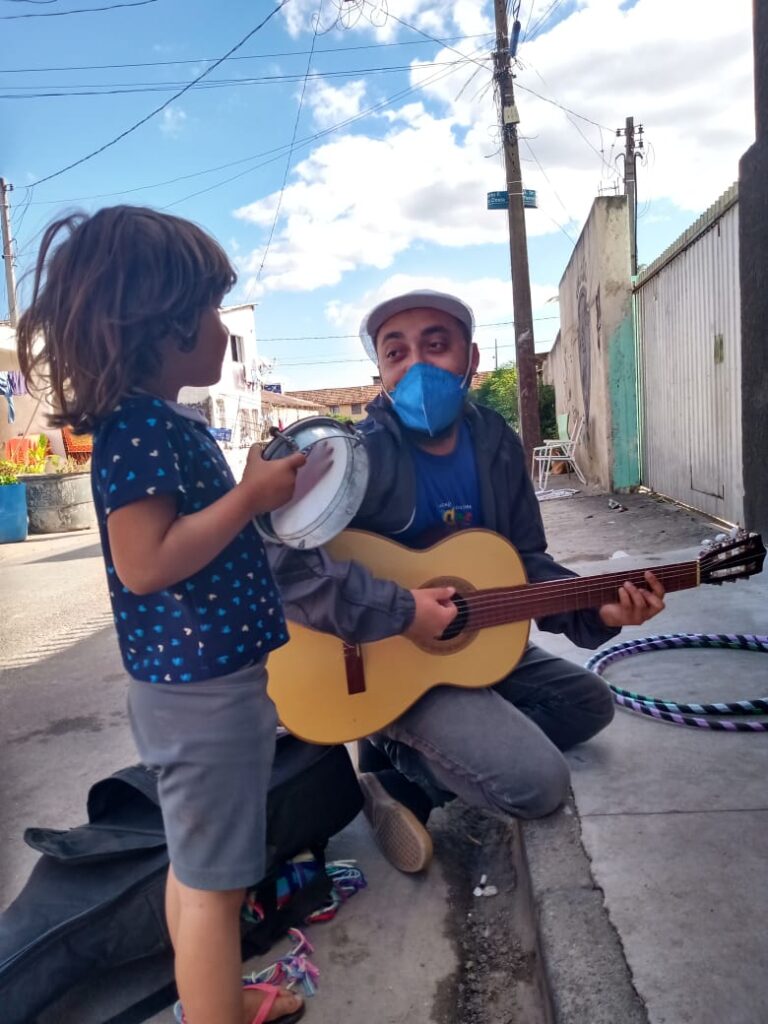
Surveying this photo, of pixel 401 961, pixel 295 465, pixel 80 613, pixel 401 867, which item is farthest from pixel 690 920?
pixel 80 613

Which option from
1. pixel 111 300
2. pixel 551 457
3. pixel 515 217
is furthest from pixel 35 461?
pixel 111 300

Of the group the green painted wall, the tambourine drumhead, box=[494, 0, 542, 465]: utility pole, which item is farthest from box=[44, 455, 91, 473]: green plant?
the tambourine drumhead

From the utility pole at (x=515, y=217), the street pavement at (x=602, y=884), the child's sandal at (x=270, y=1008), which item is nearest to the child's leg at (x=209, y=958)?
the child's sandal at (x=270, y=1008)

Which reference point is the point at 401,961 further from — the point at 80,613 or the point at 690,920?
the point at 80,613

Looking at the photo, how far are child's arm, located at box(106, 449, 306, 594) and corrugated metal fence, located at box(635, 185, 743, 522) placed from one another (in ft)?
18.6

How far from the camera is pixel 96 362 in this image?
1470 mm

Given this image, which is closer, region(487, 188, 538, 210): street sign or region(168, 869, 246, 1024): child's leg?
region(168, 869, 246, 1024): child's leg

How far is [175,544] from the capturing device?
1.40 metres

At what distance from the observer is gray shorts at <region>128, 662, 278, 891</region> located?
1.48 meters

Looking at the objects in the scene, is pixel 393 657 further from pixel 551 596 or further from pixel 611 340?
pixel 611 340

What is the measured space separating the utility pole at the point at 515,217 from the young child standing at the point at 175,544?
12.3 m

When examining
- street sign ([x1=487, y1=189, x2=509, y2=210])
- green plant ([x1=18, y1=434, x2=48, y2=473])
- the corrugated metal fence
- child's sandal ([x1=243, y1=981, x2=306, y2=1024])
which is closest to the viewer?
child's sandal ([x1=243, y1=981, x2=306, y2=1024])

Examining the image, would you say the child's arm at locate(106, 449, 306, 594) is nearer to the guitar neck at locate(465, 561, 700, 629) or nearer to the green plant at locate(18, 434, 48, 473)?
the guitar neck at locate(465, 561, 700, 629)

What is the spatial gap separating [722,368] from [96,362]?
20.6 ft
